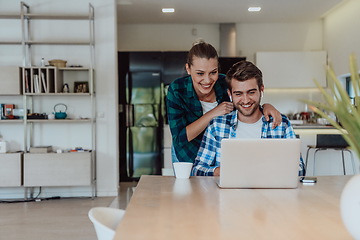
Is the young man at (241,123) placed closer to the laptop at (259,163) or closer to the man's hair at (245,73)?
the man's hair at (245,73)

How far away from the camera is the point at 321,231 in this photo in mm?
1235

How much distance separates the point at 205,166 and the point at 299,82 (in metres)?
5.57

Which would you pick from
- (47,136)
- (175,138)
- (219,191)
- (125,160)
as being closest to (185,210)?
(219,191)

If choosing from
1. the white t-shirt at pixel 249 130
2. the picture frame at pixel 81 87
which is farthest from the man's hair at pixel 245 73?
the picture frame at pixel 81 87

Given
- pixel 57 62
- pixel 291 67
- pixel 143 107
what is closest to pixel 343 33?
pixel 291 67

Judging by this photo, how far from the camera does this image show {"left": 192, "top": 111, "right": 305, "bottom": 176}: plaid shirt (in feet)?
7.89

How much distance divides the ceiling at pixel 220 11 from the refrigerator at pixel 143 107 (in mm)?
666

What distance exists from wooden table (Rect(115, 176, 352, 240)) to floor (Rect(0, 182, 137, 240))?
2.24m

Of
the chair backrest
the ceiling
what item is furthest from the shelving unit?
the chair backrest

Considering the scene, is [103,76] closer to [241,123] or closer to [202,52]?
[202,52]

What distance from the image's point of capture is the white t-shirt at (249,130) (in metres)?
2.41

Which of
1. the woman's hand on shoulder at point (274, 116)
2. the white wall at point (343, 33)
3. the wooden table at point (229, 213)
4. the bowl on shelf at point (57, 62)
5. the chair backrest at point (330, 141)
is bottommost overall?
the chair backrest at point (330, 141)

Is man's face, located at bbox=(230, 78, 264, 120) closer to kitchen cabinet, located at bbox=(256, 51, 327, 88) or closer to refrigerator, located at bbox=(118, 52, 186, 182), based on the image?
refrigerator, located at bbox=(118, 52, 186, 182)

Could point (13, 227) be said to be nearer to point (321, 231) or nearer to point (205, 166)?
point (205, 166)
